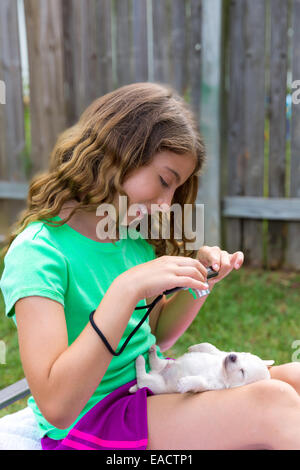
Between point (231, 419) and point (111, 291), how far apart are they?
A: 0.29m

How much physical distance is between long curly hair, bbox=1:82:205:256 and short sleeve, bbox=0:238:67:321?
77mm

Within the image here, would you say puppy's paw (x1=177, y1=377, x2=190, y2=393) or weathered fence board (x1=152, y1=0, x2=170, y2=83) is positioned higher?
weathered fence board (x1=152, y1=0, x2=170, y2=83)

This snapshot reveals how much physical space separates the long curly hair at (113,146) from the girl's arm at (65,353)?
222 millimetres

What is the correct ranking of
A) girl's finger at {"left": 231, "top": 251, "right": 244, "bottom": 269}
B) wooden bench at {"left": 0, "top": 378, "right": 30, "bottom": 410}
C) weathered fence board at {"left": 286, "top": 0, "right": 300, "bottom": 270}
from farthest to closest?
1. weathered fence board at {"left": 286, "top": 0, "right": 300, "bottom": 270}
2. wooden bench at {"left": 0, "top": 378, "right": 30, "bottom": 410}
3. girl's finger at {"left": 231, "top": 251, "right": 244, "bottom": 269}

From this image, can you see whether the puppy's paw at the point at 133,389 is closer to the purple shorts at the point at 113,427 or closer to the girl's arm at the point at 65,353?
the purple shorts at the point at 113,427

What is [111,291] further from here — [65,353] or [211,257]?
[211,257]

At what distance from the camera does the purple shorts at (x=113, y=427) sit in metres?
0.90

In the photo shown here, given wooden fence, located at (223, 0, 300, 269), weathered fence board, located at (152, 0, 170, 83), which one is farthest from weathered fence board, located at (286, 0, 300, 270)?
weathered fence board, located at (152, 0, 170, 83)

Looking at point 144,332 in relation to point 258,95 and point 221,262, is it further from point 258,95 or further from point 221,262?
point 258,95

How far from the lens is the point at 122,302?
800 millimetres

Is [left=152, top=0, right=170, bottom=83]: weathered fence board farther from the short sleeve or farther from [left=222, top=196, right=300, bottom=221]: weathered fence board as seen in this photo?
the short sleeve

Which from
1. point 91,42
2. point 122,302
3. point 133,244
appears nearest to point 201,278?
point 122,302

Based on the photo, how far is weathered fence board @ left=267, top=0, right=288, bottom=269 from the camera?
8.25ft

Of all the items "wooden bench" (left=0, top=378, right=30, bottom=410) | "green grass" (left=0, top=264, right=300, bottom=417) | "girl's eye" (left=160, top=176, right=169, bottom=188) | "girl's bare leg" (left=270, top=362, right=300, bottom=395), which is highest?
"girl's eye" (left=160, top=176, right=169, bottom=188)
